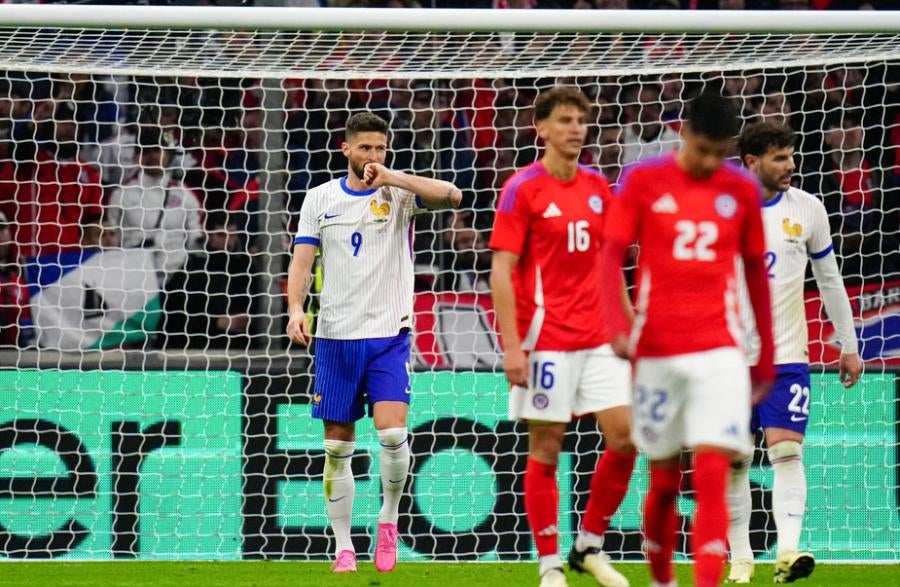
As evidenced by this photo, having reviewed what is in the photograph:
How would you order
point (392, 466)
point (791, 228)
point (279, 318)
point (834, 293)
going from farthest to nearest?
point (279, 318) < point (392, 466) < point (834, 293) < point (791, 228)

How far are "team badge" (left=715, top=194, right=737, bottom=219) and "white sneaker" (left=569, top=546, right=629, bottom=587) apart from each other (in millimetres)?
1558

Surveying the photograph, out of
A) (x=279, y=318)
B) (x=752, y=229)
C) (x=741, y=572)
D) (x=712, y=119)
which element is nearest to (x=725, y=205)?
(x=752, y=229)

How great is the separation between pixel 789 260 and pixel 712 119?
209 centimetres

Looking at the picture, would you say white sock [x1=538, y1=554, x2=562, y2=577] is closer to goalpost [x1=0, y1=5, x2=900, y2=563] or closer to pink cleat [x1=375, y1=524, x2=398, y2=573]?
pink cleat [x1=375, y1=524, x2=398, y2=573]

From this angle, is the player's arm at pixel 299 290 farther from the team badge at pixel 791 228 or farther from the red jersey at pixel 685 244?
the red jersey at pixel 685 244

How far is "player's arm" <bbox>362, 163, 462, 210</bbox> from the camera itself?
6.54 meters

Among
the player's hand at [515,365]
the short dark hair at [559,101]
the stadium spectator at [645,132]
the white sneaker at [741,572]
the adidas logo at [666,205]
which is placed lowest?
the white sneaker at [741,572]

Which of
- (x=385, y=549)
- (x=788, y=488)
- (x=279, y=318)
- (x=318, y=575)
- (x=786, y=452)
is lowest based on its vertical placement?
(x=318, y=575)

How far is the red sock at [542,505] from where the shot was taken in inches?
213

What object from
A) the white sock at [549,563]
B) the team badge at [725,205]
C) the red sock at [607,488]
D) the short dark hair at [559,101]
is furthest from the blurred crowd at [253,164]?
the team badge at [725,205]

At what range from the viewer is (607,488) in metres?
5.51

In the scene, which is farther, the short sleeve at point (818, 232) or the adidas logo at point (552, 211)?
the short sleeve at point (818, 232)

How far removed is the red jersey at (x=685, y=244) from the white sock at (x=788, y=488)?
6.51 ft

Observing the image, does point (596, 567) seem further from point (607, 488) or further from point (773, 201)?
→ point (773, 201)
